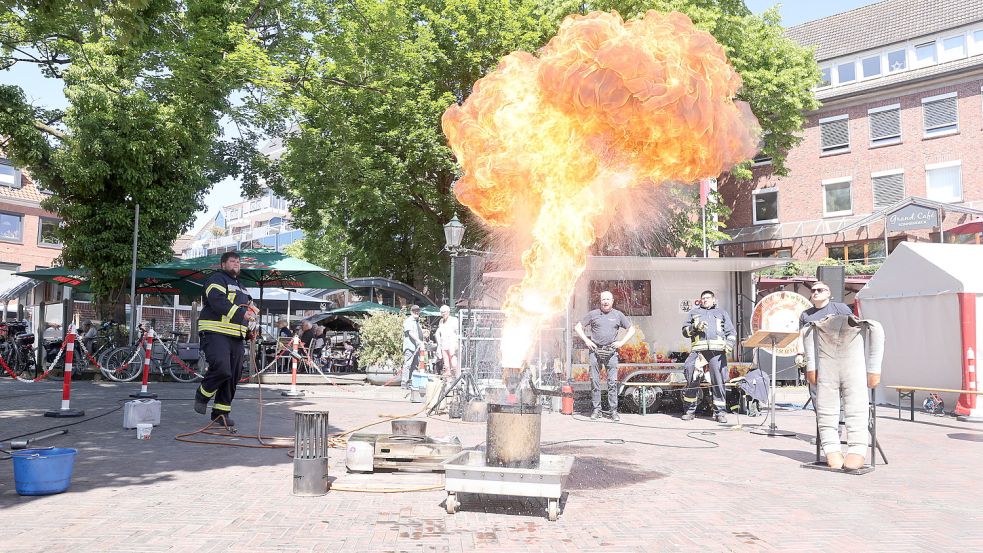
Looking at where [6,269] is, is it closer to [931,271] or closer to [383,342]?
[383,342]

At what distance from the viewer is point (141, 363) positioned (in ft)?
57.2

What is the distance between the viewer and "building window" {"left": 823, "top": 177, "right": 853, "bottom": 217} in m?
34.5

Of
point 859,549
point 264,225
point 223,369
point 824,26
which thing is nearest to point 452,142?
point 223,369

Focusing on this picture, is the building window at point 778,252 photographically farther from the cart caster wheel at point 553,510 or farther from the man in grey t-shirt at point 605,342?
the cart caster wheel at point 553,510

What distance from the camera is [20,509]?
17.8ft

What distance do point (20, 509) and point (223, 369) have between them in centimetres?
394

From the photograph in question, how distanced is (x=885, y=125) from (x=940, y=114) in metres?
2.28

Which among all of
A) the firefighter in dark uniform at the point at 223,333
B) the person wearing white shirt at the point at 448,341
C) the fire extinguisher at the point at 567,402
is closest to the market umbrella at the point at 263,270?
the person wearing white shirt at the point at 448,341

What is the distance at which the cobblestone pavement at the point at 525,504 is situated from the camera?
4.95 meters

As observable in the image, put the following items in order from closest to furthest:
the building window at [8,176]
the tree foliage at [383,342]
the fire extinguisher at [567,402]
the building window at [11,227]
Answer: the fire extinguisher at [567,402]
the tree foliage at [383,342]
the building window at [11,227]
the building window at [8,176]

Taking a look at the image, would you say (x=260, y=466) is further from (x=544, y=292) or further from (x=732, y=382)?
(x=732, y=382)

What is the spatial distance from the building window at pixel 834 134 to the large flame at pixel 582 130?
30.0 m

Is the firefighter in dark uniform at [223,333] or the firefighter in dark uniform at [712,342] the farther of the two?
the firefighter in dark uniform at [712,342]

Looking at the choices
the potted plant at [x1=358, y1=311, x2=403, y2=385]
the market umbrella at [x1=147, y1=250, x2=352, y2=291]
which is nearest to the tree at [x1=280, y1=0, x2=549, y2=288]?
the market umbrella at [x1=147, y1=250, x2=352, y2=291]
